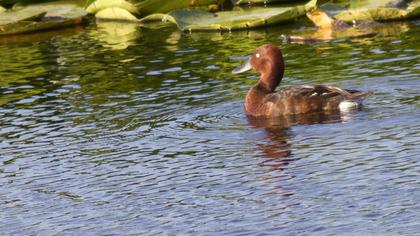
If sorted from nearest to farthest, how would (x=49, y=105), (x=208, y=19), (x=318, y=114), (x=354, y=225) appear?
(x=354, y=225) < (x=318, y=114) < (x=49, y=105) < (x=208, y=19)

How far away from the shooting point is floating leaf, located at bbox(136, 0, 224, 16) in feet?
72.8

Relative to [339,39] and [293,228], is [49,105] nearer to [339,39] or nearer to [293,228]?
[339,39]

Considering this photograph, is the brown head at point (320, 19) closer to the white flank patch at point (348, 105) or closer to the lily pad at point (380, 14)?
the lily pad at point (380, 14)

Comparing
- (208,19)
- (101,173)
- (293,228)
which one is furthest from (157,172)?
(208,19)

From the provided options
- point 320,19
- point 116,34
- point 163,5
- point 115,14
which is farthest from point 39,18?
point 320,19

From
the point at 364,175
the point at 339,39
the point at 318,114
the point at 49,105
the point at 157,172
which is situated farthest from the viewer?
the point at 339,39

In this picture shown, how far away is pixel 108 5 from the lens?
22812 mm

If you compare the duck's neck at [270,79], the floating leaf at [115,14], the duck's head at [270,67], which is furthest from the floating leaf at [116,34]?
the duck's neck at [270,79]

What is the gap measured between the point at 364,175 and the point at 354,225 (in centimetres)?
150

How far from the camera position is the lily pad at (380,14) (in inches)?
761

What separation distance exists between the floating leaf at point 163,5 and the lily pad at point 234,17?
1014 mm

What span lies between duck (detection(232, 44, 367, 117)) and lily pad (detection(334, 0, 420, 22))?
5208 mm

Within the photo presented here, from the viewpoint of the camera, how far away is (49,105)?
1567 centimetres

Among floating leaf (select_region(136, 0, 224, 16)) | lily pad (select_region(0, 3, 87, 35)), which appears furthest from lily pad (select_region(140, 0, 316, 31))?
lily pad (select_region(0, 3, 87, 35))
